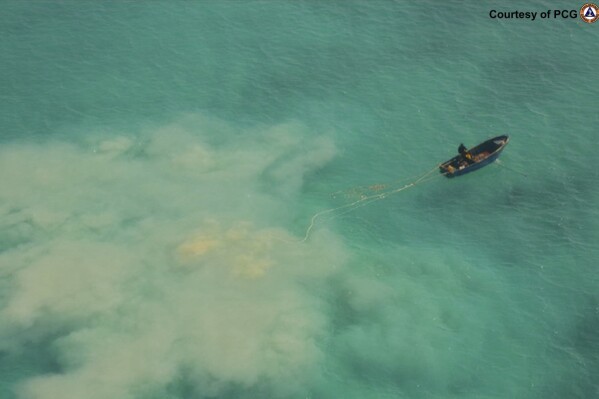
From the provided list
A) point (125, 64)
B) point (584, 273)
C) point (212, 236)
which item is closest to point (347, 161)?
point (212, 236)

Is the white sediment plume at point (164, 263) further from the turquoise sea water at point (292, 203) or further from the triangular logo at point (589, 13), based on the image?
the triangular logo at point (589, 13)

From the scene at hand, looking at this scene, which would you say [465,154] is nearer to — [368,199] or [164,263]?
[368,199]

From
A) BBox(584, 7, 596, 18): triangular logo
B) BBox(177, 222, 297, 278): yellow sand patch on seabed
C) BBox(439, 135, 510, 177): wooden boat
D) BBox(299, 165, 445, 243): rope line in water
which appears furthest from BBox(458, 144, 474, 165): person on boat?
BBox(584, 7, 596, 18): triangular logo

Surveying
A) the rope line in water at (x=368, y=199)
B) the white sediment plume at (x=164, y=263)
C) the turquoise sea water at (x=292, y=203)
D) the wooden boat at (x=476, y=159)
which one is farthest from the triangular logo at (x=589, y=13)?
the white sediment plume at (x=164, y=263)

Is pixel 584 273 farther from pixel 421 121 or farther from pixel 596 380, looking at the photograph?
pixel 421 121

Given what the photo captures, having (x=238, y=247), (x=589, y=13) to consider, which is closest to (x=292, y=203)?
(x=238, y=247)
